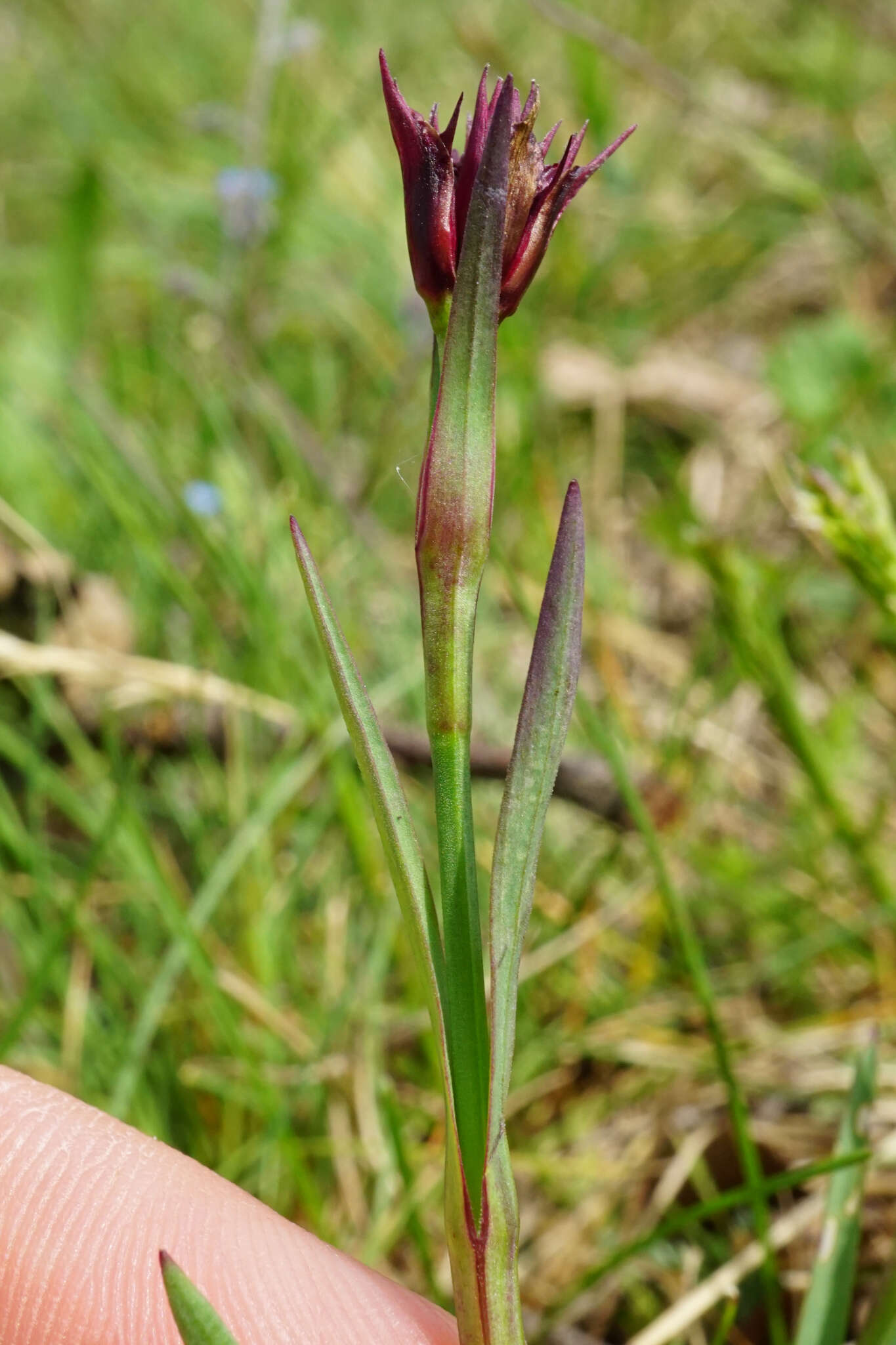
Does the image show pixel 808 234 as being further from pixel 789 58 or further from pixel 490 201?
pixel 490 201

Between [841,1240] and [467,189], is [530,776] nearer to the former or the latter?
[467,189]

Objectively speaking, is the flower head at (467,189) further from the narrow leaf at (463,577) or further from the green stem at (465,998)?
the green stem at (465,998)

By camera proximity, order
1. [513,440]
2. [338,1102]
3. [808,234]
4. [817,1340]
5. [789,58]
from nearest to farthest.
→ [817,1340]
[338,1102]
[513,440]
[808,234]
[789,58]

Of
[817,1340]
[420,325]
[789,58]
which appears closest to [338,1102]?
[817,1340]

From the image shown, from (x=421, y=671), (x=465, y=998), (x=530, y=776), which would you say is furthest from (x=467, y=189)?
(x=421, y=671)

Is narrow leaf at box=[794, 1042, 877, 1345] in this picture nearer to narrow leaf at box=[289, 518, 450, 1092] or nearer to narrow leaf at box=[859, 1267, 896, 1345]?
narrow leaf at box=[859, 1267, 896, 1345]

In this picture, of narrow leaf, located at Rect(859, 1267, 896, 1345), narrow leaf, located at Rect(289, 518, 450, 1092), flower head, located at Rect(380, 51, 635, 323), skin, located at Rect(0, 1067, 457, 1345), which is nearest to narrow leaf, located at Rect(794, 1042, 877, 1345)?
narrow leaf, located at Rect(859, 1267, 896, 1345)
